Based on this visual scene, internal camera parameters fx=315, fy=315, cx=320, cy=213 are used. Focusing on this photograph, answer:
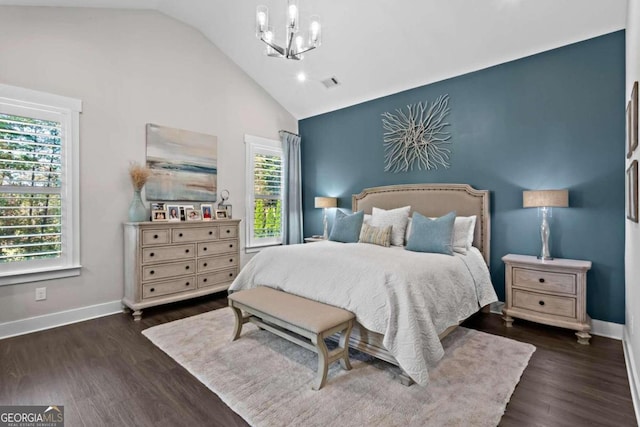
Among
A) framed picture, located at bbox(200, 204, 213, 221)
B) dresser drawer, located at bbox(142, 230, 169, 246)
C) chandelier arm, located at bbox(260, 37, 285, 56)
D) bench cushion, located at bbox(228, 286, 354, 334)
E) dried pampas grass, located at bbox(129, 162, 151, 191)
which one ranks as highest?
chandelier arm, located at bbox(260, 37, 285, 56)

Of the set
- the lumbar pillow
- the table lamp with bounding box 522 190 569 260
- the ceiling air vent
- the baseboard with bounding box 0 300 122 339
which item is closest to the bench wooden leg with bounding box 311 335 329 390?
the lumbar pillow

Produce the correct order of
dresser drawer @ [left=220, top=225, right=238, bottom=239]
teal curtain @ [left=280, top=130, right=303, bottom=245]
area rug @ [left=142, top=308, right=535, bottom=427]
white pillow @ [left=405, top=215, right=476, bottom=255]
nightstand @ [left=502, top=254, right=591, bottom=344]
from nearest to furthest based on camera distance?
area rug @ [left=142, top=308, right=535, bottom=427]
nightstand @ [left=502, top=254, right=591, bottom=344]
white pillow @ [left=405, top=215, right=476, bottom=255]
dresser drawer @ [left=220, top=225, right=238, bottom=239]
teal curtain @ [left=280, top=130, right=303, bottom=245]

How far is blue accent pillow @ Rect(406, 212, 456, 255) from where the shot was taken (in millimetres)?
3094

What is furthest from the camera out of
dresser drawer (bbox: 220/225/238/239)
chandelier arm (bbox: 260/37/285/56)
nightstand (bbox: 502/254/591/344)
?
dresser drawer (bbox: 220/225/238/239)

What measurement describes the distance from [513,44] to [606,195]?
178 centimetres

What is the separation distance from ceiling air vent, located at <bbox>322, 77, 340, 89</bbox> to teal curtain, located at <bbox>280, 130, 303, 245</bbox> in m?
1.13

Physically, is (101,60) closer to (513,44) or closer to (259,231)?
(259,231)

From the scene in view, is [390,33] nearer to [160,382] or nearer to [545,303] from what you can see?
[545,303]

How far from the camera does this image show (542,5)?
2.89m

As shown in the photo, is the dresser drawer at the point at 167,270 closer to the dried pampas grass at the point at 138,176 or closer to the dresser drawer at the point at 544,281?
the dried pampas grass at the point at 138,176

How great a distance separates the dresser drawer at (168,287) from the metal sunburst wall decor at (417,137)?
3.09m

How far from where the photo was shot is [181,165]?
13.7 ft

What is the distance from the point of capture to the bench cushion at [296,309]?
2100 millimetres

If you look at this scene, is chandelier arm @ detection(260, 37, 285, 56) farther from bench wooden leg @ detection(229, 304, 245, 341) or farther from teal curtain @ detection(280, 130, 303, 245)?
teal curtain @ detection(280, 130, 303, 245)
